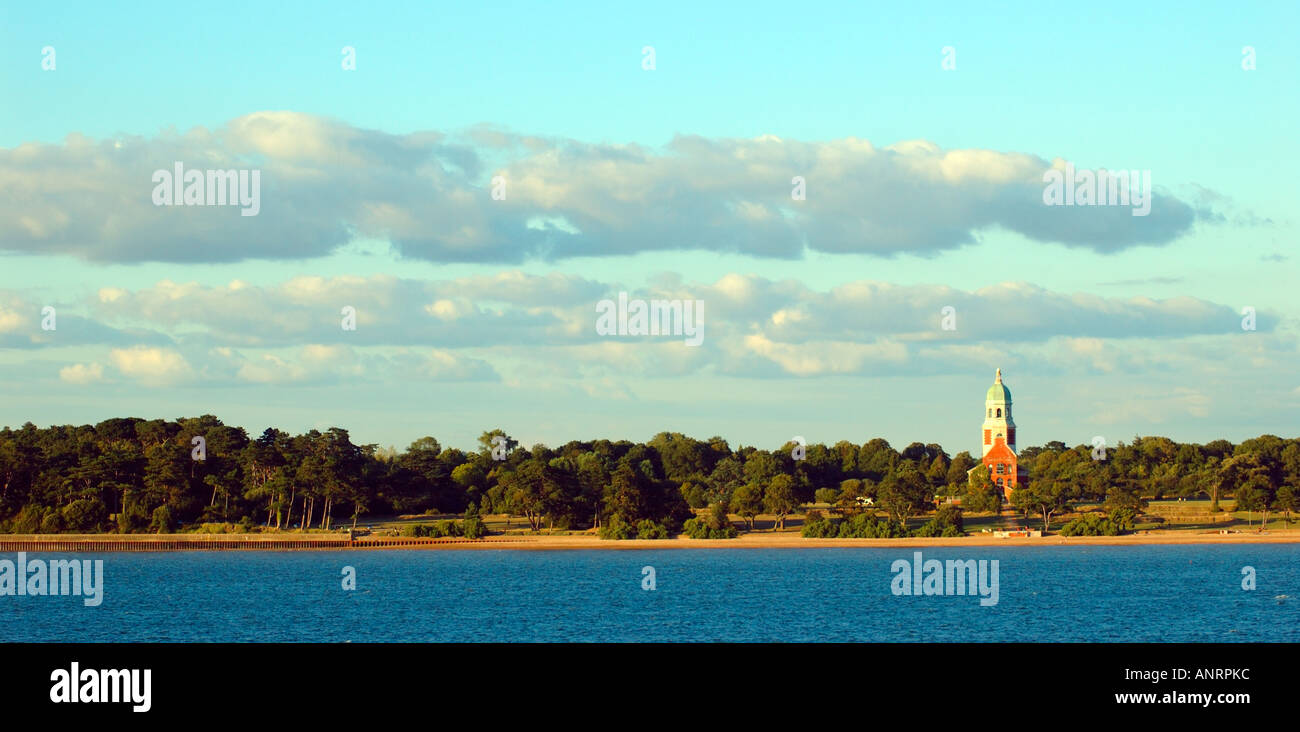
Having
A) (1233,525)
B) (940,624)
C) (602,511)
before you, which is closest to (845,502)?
(602,511)

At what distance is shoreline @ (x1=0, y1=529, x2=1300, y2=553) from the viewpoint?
173750mm

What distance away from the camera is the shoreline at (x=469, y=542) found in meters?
174

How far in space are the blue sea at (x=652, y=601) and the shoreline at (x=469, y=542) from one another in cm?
334

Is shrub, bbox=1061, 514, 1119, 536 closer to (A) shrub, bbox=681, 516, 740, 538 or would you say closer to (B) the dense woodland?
(B) the dense woodland

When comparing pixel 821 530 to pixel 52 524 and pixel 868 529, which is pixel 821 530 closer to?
pixel 868 529

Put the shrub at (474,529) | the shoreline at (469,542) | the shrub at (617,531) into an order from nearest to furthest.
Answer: the shoreline at (469,542) → the shrub at (617,531) → the shrub at (474,529)

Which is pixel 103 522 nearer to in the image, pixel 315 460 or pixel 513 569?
pixel 315 460

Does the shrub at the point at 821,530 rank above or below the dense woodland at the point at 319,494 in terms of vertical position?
below

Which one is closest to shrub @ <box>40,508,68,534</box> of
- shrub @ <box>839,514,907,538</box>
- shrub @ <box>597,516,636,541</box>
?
shrub @ <box>597,516,636,541</box>

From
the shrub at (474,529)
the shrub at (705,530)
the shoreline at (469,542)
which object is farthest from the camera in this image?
the shrub at (705,530)

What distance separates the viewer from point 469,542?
175 meters

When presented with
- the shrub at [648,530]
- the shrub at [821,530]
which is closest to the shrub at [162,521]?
the shrub at [648,530]

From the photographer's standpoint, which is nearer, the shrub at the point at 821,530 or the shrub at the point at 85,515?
the shrub at the point at 85,515

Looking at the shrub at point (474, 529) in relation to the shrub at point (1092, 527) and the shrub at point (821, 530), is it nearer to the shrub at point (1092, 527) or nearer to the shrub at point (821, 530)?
the shrub at point (821, 530)
